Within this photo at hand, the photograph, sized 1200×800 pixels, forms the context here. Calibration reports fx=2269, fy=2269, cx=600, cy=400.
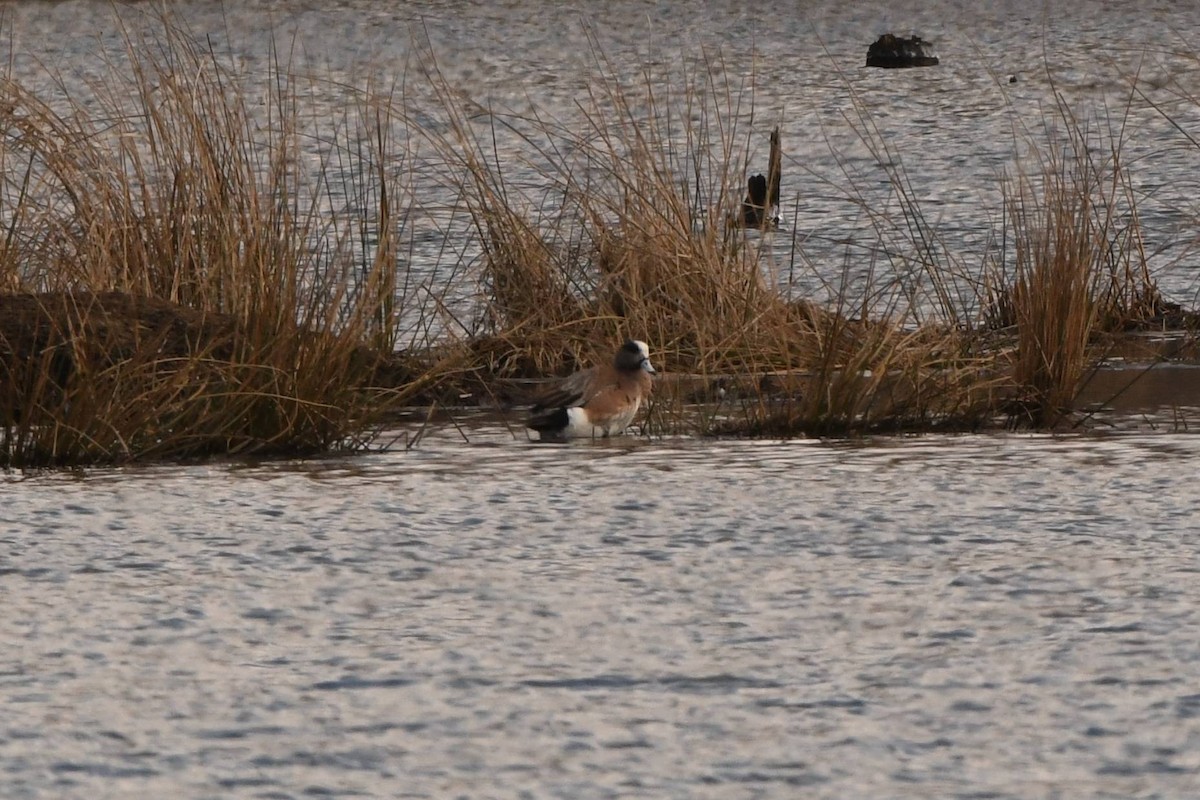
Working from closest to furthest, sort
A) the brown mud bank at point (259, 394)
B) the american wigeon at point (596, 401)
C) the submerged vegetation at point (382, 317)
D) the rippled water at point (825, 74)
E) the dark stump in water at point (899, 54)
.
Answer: the brown mud bank at point (259, 394), the submerged vegetation at point (382, 317), the american wigeon at point (596, 401), the rippled water at point (825, 74), the dark stump in water at point (899, 54)

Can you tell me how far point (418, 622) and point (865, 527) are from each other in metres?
1.27

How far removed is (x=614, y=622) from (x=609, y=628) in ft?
0.15

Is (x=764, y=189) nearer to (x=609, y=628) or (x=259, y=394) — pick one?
(x=259, y=394)

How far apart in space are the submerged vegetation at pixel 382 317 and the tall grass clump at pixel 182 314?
11 millimetres

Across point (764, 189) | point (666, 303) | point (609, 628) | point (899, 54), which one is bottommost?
point (609, 628)

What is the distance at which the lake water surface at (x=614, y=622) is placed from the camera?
3.16 m

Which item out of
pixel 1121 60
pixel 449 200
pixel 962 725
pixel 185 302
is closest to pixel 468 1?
pixel 1121 60

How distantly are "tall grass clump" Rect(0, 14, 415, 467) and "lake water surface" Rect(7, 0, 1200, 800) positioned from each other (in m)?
0.20

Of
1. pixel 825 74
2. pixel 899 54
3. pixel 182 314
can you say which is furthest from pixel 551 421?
pixel 899 54

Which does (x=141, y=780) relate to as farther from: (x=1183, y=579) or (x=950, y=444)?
(x=950, y=444)

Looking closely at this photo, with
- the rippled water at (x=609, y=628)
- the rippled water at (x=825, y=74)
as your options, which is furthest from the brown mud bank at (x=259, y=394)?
the rippled water at (x=825, y=74)

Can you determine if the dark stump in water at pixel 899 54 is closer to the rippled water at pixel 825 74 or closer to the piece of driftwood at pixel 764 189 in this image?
the rippled water at pixel 825 74

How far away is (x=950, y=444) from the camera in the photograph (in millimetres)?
6258

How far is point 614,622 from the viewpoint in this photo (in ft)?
13.3
